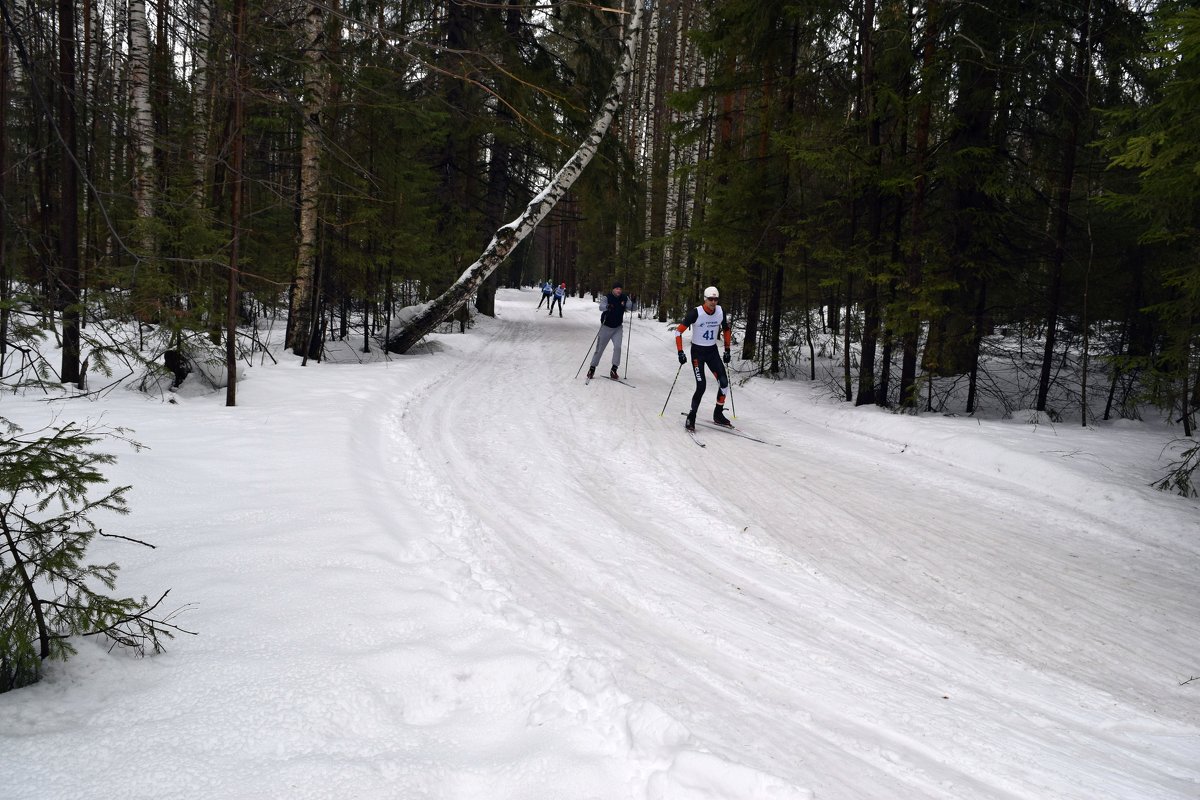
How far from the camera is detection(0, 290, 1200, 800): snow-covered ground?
8.54 feet

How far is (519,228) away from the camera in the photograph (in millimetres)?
14852

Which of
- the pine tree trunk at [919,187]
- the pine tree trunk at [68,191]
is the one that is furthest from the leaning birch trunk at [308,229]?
the pine tree trunk at [919,187]

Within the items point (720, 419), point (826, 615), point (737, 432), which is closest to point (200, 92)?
point (720, 419)

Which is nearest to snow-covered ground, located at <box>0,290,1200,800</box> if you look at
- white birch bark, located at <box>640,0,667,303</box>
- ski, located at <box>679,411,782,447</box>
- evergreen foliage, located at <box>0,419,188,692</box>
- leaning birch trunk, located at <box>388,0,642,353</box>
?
evergreen foliage, located at <box>0,419,188,692</box>

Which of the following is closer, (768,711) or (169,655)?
(169,655)

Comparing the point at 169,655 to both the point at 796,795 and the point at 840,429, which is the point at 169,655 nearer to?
the point at 796,795

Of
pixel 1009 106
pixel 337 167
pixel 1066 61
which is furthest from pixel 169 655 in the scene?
pixel 1066 61

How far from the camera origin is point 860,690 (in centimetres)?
355

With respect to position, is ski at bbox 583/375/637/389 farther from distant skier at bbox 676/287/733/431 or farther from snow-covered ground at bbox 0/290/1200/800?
snow-covered ground at bbox 0/290/1200/800

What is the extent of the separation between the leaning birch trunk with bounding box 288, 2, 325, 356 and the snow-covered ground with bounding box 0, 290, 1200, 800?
4958 millimetres

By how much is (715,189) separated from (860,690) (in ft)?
43.8

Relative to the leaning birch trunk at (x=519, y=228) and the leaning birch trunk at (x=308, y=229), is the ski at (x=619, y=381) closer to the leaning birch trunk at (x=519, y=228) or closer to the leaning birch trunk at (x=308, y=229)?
Answer: the leaning birch trunk at (x=519, y=228)

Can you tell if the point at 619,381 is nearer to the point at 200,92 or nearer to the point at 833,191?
the point at 833,191

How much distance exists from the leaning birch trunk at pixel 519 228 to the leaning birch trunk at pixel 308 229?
2.30 meters
